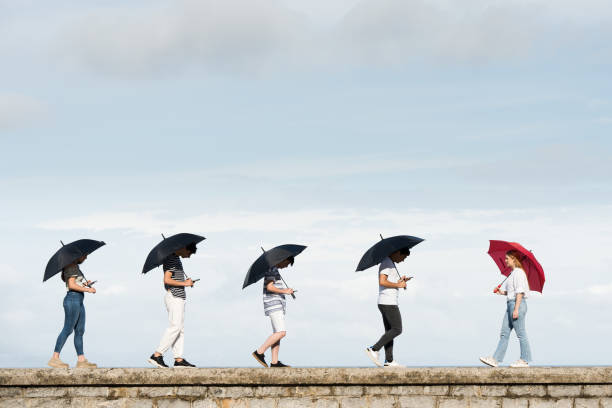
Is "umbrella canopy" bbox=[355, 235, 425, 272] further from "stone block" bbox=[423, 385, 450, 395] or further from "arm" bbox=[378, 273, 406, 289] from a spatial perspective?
"stone block" bbox=[423, 385, 450, 395]

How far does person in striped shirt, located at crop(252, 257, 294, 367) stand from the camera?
1160 cm

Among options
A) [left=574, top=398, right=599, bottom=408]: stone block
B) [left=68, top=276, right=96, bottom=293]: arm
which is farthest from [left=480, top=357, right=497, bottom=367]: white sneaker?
[left=68, top=276, right=96, bottom=293]: arm

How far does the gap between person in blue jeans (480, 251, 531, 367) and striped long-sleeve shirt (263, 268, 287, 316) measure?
2.73 metres

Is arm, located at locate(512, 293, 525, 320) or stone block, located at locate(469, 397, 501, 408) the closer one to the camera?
stone block, located at locate(469, 397, 501, 408)

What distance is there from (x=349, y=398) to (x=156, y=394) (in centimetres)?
230

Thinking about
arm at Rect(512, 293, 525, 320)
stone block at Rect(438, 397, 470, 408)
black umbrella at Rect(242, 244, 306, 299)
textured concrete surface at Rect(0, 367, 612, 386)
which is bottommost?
stone block at Rect(438, 397, 470, 408)

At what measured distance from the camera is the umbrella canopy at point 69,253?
11.6 metres

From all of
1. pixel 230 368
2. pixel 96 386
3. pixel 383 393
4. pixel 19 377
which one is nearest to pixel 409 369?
pixel 383 393

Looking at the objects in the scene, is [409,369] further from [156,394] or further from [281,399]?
[156,394]

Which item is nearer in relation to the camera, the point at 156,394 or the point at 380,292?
the point at 156,394

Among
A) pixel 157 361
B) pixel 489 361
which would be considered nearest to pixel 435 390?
pixel 489 361

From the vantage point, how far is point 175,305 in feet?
37.5

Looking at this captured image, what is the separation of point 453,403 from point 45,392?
4.87 meters

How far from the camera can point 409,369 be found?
421 inches
